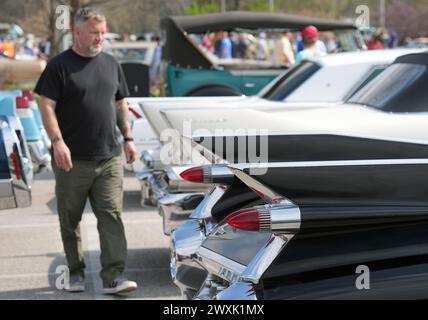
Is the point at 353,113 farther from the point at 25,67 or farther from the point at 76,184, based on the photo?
the point at 25,67

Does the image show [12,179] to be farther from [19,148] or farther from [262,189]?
[262,189]

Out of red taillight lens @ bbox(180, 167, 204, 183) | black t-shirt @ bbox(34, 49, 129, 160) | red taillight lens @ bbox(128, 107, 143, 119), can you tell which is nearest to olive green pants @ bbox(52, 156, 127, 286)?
black t-shirt @ bbox(34, 49, 129, 160)

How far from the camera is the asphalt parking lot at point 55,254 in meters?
6.64

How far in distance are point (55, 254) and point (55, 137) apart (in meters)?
2.13

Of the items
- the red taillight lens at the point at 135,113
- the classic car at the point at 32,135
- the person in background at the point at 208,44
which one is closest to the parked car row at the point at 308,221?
the red taillight lens at the point at 135,113

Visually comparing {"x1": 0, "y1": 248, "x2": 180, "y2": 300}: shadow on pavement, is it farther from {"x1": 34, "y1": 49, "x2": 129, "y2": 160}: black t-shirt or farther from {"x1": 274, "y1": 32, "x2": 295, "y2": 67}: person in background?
{"x1": 274, "y1": 32, "x2": 295, "y2": 67}: person in background

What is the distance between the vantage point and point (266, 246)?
3270 mm

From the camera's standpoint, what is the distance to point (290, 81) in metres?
10.4

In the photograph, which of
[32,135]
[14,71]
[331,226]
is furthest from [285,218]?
[14,71]

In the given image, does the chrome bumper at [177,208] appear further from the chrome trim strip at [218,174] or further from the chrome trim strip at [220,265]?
the chrome trim strip at [220,265]

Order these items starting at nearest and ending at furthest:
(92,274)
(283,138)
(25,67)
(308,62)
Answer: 1. (283,138)
2. (92,274)
3. (308,62)
4. (25,67)

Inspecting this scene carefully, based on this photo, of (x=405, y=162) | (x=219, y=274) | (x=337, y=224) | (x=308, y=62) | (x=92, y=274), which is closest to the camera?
(x=337, y=224)
